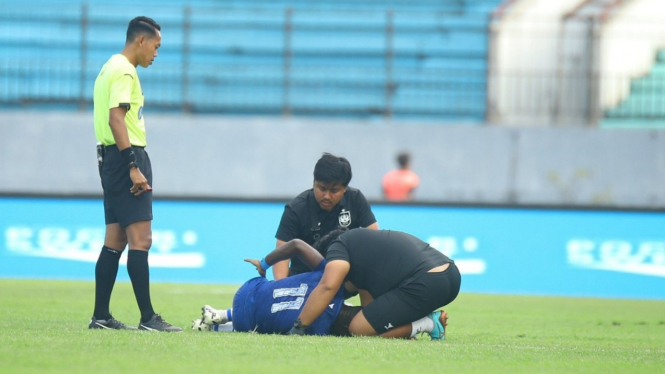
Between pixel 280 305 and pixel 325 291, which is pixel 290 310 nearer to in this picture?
pixel 280 305

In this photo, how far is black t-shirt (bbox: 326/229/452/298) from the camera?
21.5ft

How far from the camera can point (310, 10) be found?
1684 centimetres

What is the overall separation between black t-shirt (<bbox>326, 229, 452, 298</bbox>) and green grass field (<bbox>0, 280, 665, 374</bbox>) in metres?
0.44

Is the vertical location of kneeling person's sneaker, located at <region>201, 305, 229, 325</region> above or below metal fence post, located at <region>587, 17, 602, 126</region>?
below

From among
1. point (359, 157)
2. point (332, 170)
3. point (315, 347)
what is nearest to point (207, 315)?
point (332, 170)

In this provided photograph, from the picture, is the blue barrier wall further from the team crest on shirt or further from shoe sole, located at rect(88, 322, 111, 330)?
shoe sole, located at rect(88, 322, 111, 330)

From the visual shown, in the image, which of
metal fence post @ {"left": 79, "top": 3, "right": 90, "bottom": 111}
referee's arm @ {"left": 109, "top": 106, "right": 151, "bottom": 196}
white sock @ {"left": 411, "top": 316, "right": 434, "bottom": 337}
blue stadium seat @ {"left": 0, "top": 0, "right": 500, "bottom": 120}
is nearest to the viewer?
referee's arm @ {"left": 109, "top": 106, "right": 151, "bottom": 196}

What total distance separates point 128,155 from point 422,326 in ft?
7.15

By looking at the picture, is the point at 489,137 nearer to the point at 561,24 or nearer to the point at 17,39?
the point at 561,24

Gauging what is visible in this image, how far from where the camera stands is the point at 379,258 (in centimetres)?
661

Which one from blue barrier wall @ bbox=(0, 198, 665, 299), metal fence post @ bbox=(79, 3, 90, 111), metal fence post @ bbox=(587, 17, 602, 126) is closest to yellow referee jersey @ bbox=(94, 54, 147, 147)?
blue barrier wall @ bbox=(0, 198, 665, 299)

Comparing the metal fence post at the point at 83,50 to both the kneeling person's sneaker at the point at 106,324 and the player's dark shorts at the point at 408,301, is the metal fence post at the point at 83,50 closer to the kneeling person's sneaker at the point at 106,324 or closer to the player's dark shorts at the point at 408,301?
the kneeling person's sneaker at the point at 106,324

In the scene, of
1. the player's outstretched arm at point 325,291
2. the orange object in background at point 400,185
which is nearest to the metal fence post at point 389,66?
the orange object in background at point 400,185

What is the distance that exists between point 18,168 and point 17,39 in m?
2.37
